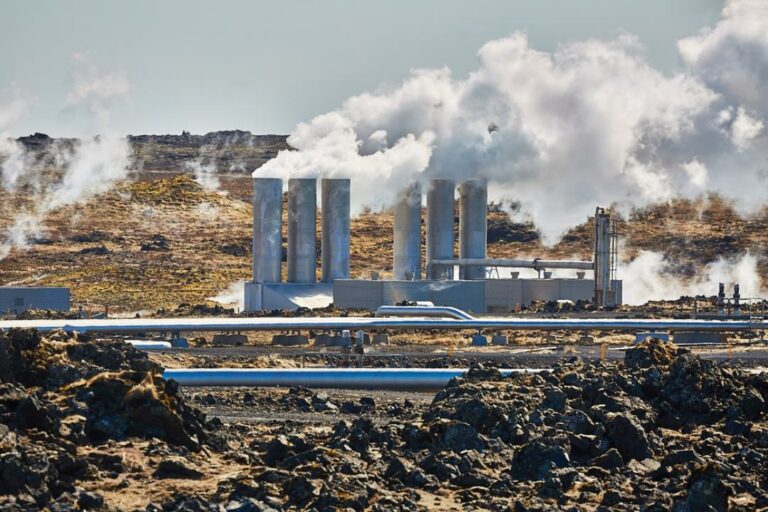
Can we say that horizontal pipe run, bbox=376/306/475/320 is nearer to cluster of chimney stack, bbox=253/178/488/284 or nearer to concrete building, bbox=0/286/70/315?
concrete building, bbox=0/286/70/315

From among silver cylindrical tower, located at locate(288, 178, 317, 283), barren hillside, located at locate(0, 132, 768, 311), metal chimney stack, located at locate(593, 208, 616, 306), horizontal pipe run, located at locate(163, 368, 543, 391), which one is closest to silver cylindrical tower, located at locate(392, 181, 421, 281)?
silver cylindrical tower, located at locate(288, 178, 317, 283)

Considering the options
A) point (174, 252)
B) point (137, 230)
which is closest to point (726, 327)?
point (174, 252)

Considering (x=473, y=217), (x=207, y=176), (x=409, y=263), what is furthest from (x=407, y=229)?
(x=207, y=176)

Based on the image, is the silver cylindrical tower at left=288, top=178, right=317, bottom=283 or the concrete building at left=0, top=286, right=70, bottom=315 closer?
the concrete building at left=0, top=286, right=70, bottom=315

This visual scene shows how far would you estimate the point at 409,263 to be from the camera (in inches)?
3730

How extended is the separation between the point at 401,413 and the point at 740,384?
292 inches

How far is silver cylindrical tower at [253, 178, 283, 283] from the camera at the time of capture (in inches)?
3588

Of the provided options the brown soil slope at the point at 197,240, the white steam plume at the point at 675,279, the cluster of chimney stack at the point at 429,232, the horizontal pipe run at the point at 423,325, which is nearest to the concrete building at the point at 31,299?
the horizontal pipe run at the point at 423,325

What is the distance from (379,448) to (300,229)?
64015 mm

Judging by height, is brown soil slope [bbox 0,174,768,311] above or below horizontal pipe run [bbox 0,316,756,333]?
above

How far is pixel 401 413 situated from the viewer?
3759cm

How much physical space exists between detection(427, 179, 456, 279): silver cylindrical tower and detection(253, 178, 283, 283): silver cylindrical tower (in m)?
9.03

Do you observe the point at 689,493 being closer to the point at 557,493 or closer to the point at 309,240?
the point at 557,493

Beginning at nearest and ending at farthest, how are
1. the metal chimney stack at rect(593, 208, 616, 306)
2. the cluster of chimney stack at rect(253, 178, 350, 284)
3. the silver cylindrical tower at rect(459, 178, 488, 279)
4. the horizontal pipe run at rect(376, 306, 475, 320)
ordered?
the horizontal pipe run at rect(376, 306, 475, 320), the metal chimney stack at rect(593, 208, 616, 306), the cluster of chimney stack at rect(253, 178, 350, 284), the silver cylindrical tower at rect(459, 178, 488, 279)
